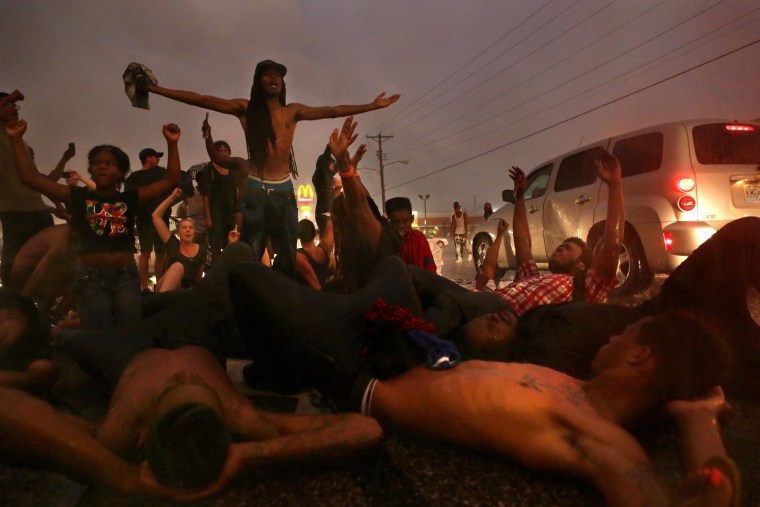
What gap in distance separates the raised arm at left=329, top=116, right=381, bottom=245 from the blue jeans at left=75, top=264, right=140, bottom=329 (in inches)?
55.7

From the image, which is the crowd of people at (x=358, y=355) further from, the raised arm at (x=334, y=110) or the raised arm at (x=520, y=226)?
the raised arm at (x=334, y=110)

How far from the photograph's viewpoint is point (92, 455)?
133 centimetres

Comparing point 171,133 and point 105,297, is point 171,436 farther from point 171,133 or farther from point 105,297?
point 171,133

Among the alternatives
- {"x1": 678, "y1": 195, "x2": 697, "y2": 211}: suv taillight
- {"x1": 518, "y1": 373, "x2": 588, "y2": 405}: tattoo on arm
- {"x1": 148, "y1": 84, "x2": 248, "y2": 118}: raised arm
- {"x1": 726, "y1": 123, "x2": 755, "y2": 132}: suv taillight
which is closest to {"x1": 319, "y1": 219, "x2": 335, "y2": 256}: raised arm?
{"x1": 148, "y1": 84, "x2": 248, "y2": 118}: raised arm

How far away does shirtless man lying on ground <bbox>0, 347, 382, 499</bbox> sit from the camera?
4.19ft

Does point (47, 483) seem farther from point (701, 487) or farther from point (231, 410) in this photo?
point (701, 487)

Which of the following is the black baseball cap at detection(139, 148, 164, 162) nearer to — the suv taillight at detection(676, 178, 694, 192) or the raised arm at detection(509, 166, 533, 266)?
the raised arm at detection(509, 166, 533, 266)

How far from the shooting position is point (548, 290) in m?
3.19

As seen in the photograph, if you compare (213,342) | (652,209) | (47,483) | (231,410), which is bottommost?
(47,483)

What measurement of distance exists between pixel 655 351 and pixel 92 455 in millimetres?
1721

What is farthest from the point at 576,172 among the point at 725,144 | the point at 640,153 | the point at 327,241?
the point at 327,241

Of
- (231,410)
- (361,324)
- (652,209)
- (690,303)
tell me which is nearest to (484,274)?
(652,209)

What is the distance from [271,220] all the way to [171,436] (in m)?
2.70

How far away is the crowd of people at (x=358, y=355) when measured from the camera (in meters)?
1.32
